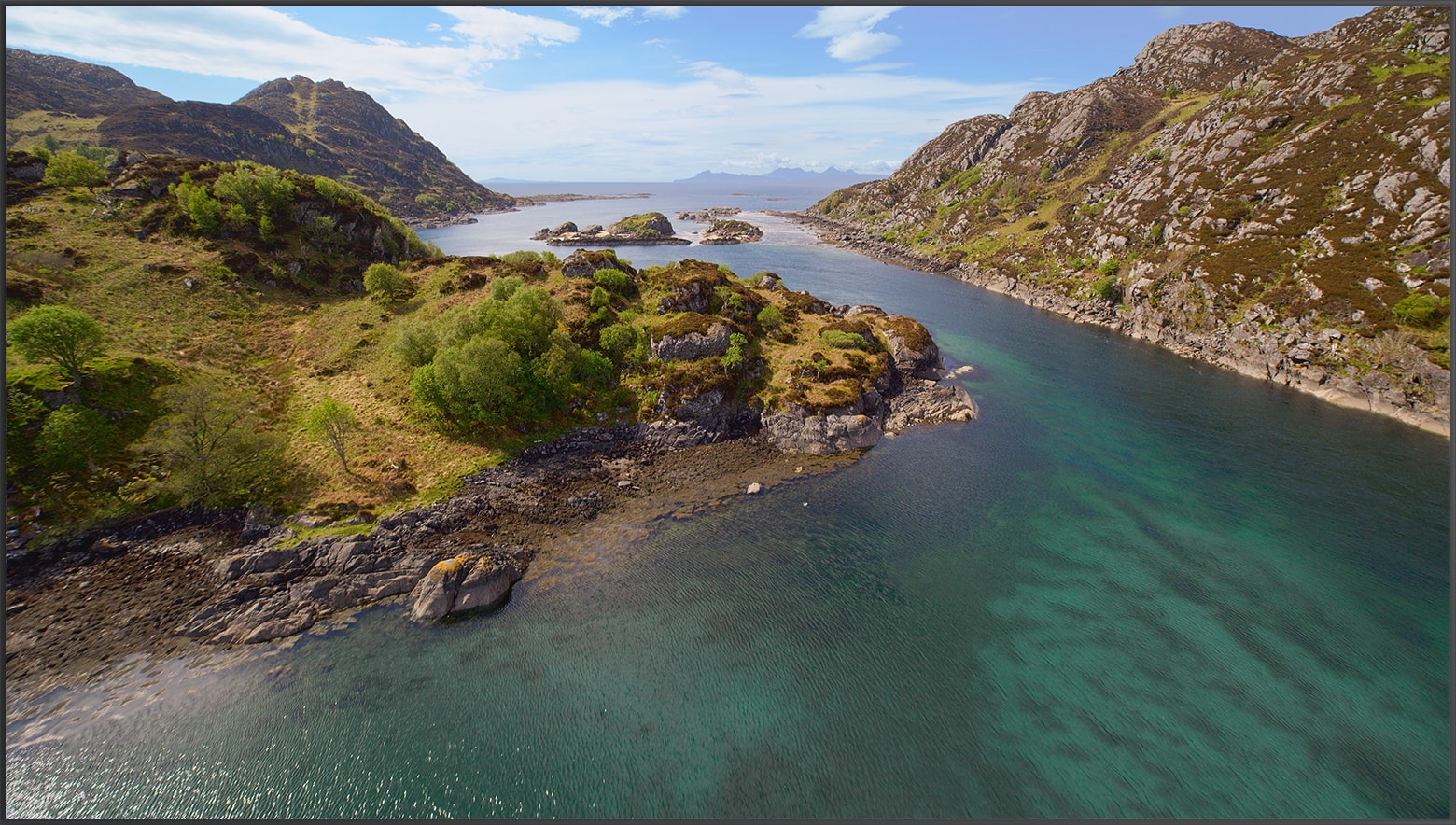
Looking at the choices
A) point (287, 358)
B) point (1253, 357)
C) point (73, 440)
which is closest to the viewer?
point (73, 440)

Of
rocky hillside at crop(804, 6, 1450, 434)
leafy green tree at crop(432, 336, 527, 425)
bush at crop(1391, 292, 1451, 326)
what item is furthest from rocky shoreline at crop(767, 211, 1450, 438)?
leafy green tree at crop(432, 336, 527, 425)

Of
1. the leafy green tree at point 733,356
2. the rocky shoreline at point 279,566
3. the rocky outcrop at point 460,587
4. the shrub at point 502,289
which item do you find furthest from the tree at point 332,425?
the leafy green tree at point 733,356

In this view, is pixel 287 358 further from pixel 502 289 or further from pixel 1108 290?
pixel 1108 290

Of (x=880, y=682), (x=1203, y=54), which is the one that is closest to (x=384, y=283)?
(x=880, y=682)

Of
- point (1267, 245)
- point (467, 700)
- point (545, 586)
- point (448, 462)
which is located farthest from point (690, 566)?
point (1267, 245)

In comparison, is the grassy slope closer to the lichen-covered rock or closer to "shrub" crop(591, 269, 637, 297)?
"shrub" crop(591, 269, 637, 297)

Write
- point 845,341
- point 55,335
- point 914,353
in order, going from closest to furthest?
point 55,335 → point 845,341 → point 914,353

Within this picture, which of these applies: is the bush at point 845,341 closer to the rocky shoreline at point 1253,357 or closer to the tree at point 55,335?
the rocky shoreline at point 1253,357
